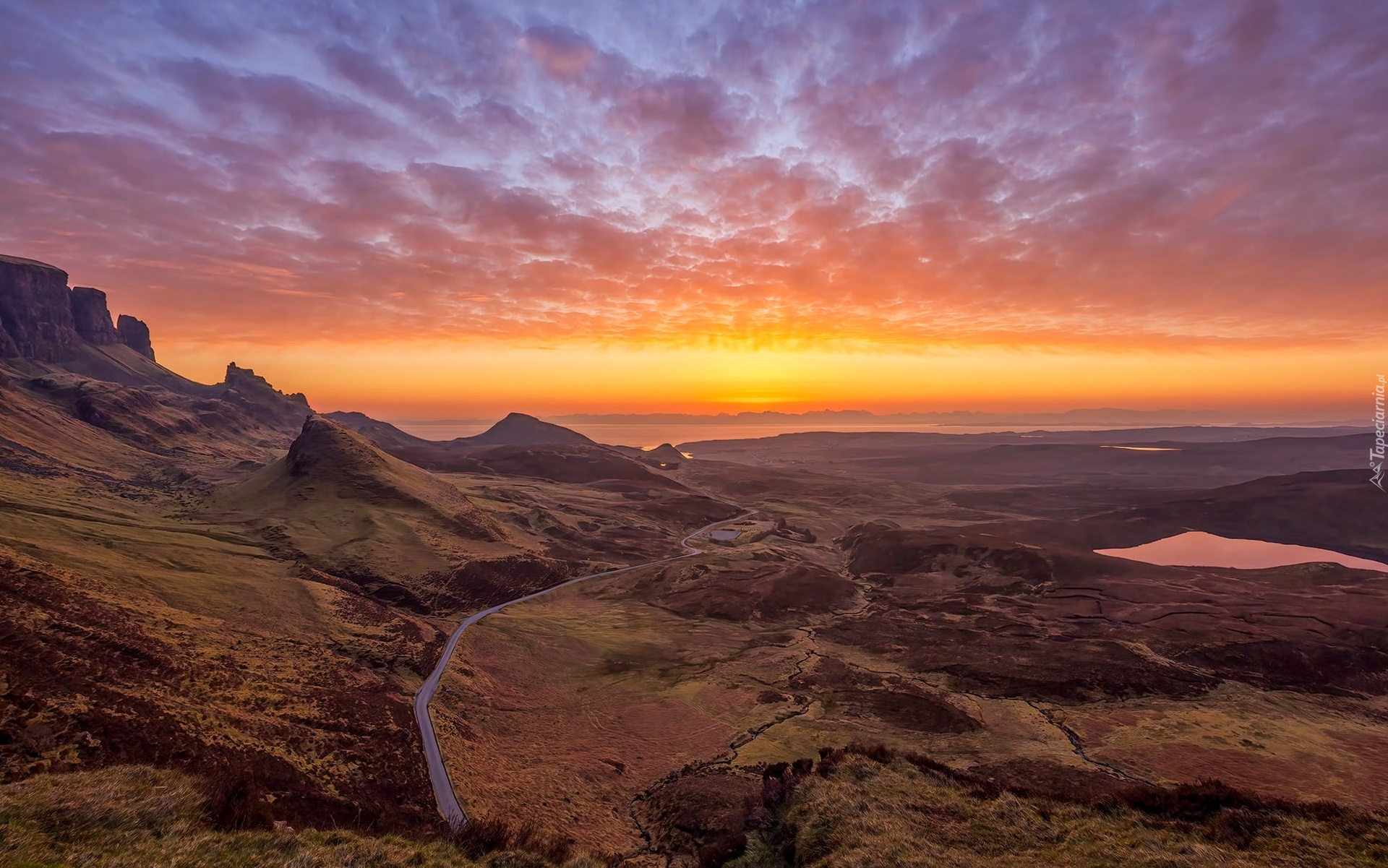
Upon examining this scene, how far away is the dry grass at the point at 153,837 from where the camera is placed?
16.8 meters

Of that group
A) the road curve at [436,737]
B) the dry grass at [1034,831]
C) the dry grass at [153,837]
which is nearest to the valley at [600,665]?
the road curve at [436,737]

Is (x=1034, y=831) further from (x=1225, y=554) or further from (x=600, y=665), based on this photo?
(x=1225, y=554)

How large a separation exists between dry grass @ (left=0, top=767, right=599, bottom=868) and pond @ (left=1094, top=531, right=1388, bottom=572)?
132 metres

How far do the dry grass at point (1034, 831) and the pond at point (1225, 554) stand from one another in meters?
111

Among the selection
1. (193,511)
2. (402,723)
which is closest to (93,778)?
(402,723)

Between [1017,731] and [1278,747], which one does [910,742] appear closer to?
[1017,731]

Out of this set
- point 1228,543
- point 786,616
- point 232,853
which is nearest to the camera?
point 232,853

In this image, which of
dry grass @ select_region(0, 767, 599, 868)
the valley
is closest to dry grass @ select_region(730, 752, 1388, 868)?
the valley

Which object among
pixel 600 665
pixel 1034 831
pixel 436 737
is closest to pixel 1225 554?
pixel 600 665

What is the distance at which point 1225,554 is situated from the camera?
124500mm

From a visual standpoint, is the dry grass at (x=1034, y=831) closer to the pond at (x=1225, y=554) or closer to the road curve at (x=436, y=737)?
the road curve at (x=436, y=737)

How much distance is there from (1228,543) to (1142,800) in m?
154

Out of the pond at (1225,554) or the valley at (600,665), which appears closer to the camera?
the valley at (600,665)

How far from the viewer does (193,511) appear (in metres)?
102
